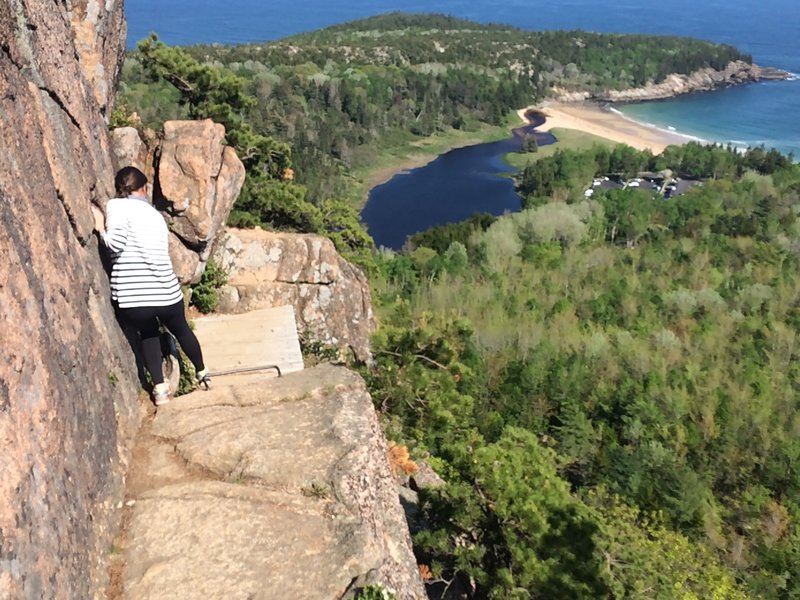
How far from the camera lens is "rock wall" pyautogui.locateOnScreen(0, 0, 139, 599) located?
4.16 metres

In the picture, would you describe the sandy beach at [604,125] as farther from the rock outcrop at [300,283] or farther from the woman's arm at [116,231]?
the woman's arm at [116,231]

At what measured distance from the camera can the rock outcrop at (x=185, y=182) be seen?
10414 millimetres

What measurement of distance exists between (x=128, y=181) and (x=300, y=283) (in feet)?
21.3

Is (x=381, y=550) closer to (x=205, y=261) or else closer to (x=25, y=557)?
(x=25, y=557)

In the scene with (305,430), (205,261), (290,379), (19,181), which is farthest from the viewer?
(205,261)

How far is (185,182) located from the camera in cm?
1064

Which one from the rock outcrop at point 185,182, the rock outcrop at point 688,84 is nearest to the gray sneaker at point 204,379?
the rock outcrop at point 185,182

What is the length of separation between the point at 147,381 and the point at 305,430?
189 centimetres

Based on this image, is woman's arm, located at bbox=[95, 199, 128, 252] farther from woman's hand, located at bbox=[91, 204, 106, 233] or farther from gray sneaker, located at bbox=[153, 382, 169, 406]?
gray sneaker, located at bbox=[153, 382, 169, 406]

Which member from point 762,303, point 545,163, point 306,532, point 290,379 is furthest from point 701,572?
point 545,163

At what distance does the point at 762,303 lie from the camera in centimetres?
4047

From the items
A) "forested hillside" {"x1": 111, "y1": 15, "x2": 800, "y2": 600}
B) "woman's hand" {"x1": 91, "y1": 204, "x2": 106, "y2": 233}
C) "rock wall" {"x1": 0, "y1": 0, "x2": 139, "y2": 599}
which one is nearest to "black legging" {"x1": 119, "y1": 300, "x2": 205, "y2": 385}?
"rock wall" {"x1": 0, "y1": 0, "x2": 139, "y2": 599}

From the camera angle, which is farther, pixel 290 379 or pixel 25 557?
pixel 290 379

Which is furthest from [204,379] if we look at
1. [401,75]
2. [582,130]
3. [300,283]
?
[401,75]
